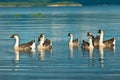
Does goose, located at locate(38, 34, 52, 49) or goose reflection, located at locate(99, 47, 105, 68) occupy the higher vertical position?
goose, located at locate(38, 34, 52, 49)

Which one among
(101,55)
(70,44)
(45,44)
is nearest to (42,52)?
(45,44)

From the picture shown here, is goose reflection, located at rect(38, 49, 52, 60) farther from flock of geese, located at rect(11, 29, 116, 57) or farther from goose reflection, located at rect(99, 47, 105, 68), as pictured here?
goose reflection, located at rect(99, 47, 105, 68)

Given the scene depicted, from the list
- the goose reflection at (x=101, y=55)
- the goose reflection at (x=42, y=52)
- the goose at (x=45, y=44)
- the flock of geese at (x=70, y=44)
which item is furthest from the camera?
the goose at (x=45, y=44)

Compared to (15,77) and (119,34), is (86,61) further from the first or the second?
(119,34)

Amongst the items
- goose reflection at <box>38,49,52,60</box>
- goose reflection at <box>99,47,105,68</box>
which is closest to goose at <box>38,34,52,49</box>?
goose reflection at <box>38,49,52,60</box>

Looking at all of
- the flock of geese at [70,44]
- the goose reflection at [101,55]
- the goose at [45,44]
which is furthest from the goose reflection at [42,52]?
the goose reflection at [101,55]

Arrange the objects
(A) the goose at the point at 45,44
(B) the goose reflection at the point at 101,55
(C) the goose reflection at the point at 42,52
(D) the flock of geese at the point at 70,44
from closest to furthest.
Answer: (B) the goose reflection at the point at 101,55
(C) the goose reflection at the point at 42,52
(D) the flock of geese at the point at 70,44
(A) the goose at the point at 45,44

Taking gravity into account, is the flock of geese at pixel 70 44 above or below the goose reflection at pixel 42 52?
above

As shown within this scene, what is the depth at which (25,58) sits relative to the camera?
38.2 metres

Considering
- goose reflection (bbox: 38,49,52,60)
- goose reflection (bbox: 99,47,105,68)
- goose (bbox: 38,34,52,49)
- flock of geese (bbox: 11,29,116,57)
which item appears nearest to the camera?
goose reflection (bbox: 99,47,105,68)

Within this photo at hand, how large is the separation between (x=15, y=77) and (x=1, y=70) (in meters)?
2.84

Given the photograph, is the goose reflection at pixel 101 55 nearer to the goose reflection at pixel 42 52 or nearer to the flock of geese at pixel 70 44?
the flock of geese at pixel 70 44

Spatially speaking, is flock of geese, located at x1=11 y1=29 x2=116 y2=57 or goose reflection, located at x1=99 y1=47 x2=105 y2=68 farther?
flock of geese, located at x1=11 y1=29 x2=116 y2=57

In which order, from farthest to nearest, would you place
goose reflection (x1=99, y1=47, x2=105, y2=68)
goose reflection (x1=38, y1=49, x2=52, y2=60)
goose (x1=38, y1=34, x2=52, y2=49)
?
goose (x1=38, y1=34, x2=52, y2=49)
goose reflection (x1=38, y1=49, x2=52, y2=60)
goose reflection (x1=99, y1=47, x2=105, y2=68)
